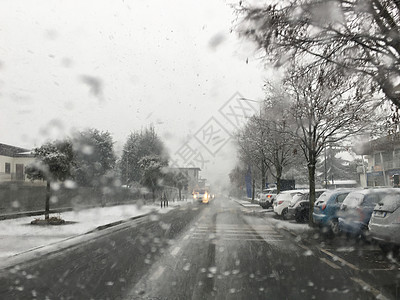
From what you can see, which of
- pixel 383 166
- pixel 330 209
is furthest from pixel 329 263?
pixel 383 166

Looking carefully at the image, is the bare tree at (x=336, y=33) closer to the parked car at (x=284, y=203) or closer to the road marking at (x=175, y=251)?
the road marking at (x=175, y=251)

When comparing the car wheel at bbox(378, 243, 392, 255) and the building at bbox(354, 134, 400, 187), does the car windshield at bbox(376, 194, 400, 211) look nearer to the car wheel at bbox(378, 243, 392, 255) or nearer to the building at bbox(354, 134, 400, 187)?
the car wheel at bbox(378, 243, 392, 255)

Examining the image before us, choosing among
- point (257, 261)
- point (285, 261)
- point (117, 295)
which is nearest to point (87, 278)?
point (117, 295)

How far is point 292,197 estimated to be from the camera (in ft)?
63.3

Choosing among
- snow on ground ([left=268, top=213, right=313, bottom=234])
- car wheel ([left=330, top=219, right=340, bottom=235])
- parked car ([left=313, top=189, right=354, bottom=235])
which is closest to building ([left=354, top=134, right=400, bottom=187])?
snow on ground ([left=268, top=213, right=313, bottom=234])

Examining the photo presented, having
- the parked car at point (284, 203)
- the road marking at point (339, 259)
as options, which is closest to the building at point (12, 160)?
the parked car at point (284, 203)

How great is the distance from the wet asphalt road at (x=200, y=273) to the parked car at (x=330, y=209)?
237 centimetres

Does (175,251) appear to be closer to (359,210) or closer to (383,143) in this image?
(359,210)

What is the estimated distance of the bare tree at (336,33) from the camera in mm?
6125

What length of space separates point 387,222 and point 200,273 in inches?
173

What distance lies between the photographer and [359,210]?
9.98 m

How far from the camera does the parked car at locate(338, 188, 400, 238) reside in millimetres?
9883

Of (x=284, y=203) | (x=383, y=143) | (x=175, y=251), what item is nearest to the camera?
(x=175, y=251)

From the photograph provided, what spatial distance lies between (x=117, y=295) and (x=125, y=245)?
4.75 metres
